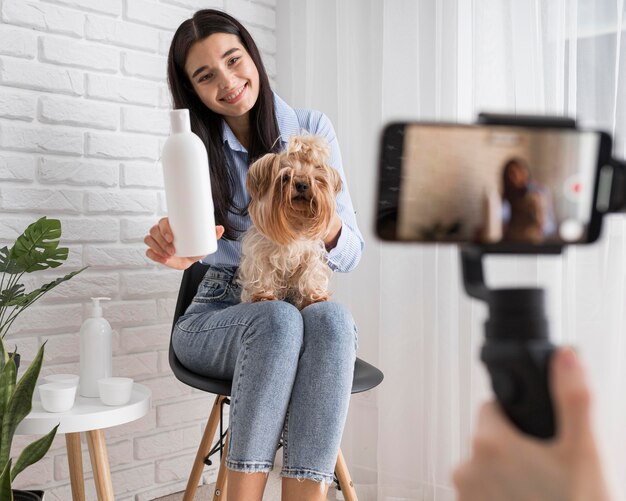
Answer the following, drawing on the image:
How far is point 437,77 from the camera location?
79.4 inches

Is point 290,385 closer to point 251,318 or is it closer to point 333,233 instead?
point 251,318

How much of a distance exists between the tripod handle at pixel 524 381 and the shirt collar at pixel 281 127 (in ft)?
5.17

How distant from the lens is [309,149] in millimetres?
1531

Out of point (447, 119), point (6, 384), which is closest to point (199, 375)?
point (6, 384)

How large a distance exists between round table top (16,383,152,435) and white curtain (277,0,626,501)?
0.86 m

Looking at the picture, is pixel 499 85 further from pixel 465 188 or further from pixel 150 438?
pixel 465 188

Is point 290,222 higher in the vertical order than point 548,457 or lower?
higher

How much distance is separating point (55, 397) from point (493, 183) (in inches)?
57.0

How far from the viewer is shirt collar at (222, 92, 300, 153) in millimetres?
1831

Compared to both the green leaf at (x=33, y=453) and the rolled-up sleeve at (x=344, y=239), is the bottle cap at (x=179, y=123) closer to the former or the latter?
the rolled-up sleeve at (x=344, y=239)

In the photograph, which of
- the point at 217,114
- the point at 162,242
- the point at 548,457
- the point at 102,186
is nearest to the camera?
the point at 548,457

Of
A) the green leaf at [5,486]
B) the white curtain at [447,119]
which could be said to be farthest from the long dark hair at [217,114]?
the green leaf at [5,486]

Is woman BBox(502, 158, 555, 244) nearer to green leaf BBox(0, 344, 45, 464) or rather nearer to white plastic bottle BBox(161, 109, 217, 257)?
white plastic bottle BBox(161, 109, 217, 257)

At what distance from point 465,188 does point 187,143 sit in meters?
1.09
